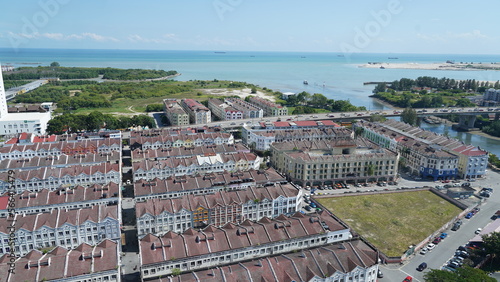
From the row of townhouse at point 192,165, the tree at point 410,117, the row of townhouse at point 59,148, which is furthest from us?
the tree at point 410,117

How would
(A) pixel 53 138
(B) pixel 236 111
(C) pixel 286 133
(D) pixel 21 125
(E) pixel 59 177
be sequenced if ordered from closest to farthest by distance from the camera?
(E) pixel 59 177, (A) pixel 53 138, (C) pixel 286 133, (D) pixel 21 125, (B) pixel 236 111

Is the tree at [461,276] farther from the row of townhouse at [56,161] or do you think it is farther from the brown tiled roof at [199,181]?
the row of townhouse at [56,161]

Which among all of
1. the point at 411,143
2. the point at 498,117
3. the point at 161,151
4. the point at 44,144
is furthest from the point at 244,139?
the point at 498,117

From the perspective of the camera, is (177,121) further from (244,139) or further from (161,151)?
(161,151)

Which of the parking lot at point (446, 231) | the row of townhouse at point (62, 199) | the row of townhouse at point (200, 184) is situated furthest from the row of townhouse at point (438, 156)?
the row of townhouse at point (62, 199)

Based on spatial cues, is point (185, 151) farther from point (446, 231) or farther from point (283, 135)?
point (446, 231)

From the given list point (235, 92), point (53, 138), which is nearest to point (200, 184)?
point (53, 138)
